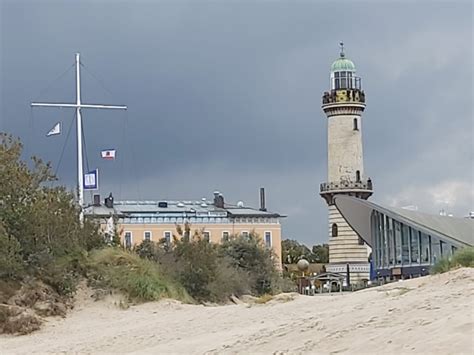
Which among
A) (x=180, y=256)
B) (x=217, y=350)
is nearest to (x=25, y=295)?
(x=180, y=256)

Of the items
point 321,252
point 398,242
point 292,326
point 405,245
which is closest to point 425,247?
point 405,245

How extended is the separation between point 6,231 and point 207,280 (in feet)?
28.4

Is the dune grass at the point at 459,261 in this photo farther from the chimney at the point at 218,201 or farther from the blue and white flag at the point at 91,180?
the chimney at the point at 218,201

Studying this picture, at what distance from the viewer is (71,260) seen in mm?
32031

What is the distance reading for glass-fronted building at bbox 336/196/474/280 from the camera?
193 feet

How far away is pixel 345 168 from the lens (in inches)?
3127

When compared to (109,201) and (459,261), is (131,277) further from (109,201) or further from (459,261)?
(109,201)

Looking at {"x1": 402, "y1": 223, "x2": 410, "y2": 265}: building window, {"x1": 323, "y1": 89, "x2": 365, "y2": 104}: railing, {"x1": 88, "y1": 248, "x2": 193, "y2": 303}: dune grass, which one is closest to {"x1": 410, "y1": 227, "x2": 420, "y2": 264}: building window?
{"x1": 402, "y1": 223, "x2": 410, "y2": 265}: building window

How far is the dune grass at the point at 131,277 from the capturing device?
30062 mm

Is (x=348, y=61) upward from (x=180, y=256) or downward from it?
upward

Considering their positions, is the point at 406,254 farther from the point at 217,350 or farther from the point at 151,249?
the point at 217,350

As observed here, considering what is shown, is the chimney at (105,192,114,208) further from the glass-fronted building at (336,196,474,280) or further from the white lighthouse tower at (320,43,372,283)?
the glass-fronted building at (336,196,474,280)

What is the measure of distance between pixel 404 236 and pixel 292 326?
4516cm

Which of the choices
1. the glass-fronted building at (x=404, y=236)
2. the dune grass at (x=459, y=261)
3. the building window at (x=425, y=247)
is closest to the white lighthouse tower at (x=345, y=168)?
the glass-fronted building at (x=404, y=236)
